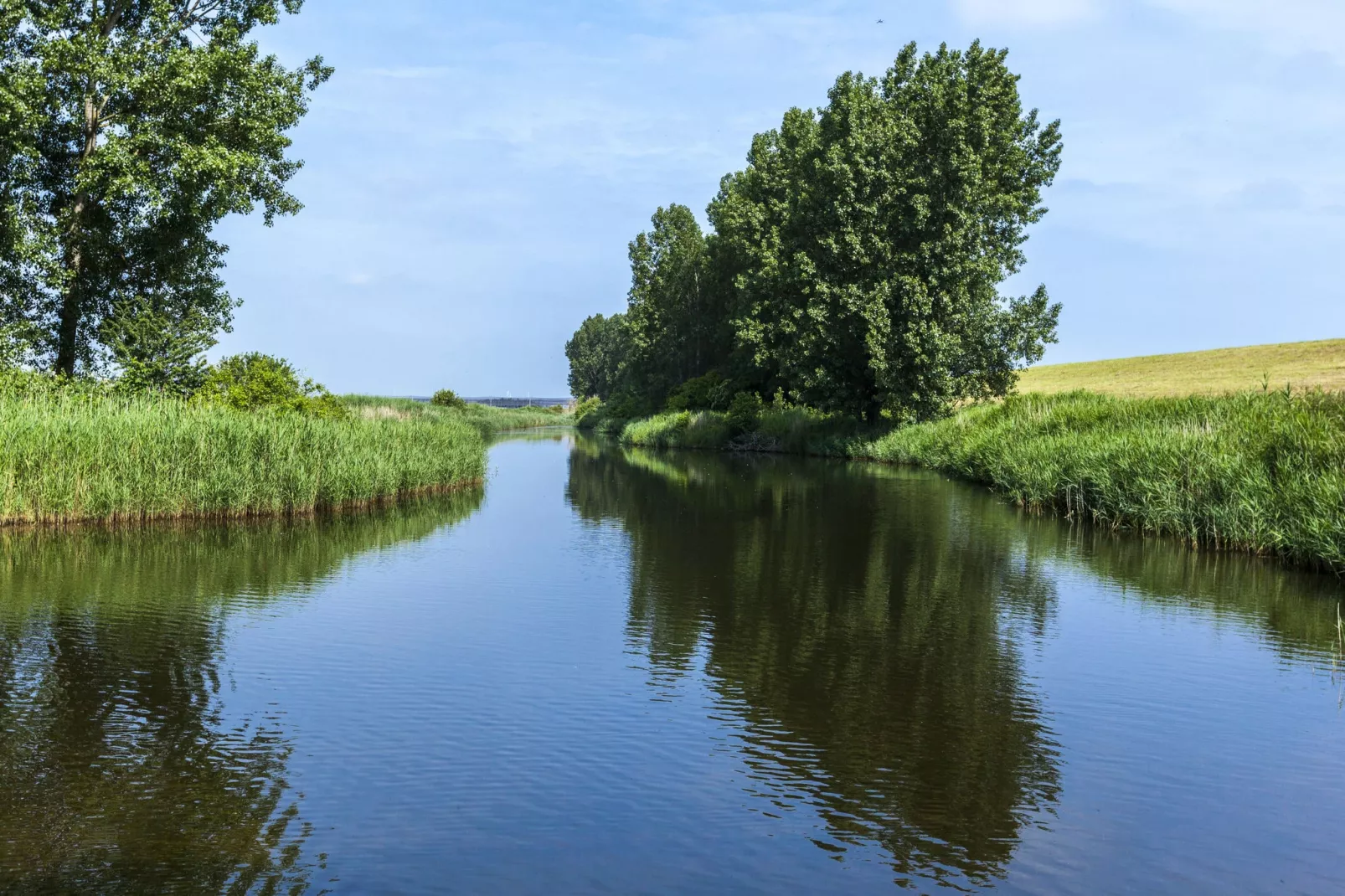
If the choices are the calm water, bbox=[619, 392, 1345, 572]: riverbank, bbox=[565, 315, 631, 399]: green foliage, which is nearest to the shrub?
bbox=[619, 392, 1345, 572]: riverbank

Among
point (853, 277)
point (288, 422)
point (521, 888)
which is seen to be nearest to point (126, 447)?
point (288, 422)

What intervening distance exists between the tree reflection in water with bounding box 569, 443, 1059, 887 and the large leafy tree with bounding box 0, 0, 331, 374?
54.9ft

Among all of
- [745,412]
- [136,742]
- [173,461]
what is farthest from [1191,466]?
[745,412]

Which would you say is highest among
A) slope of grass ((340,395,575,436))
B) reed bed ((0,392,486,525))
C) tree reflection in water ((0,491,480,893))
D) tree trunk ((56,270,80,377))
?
tree trunk ((56,270,80,377))

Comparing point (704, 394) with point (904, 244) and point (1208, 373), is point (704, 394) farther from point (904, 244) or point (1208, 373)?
point (1208, 373)

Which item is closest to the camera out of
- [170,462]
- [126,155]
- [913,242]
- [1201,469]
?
[1201,469]

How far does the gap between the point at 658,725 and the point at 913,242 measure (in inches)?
1572

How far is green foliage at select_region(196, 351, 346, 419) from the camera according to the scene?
27.1 meters

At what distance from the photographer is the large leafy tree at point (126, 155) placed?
2731 centimetres

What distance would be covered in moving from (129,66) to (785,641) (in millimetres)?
27031

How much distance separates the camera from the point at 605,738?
8.35 metres

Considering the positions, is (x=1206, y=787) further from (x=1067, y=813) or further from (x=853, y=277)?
(x=853, y=277)

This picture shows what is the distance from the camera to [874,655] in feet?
37.1

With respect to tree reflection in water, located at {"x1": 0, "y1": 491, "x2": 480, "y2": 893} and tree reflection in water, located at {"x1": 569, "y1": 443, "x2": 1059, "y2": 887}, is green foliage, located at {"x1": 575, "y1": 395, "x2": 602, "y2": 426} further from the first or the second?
tree reflection in water, located at {"x1": 0, "y1": 491, "x2": 480, "y2": 893}
